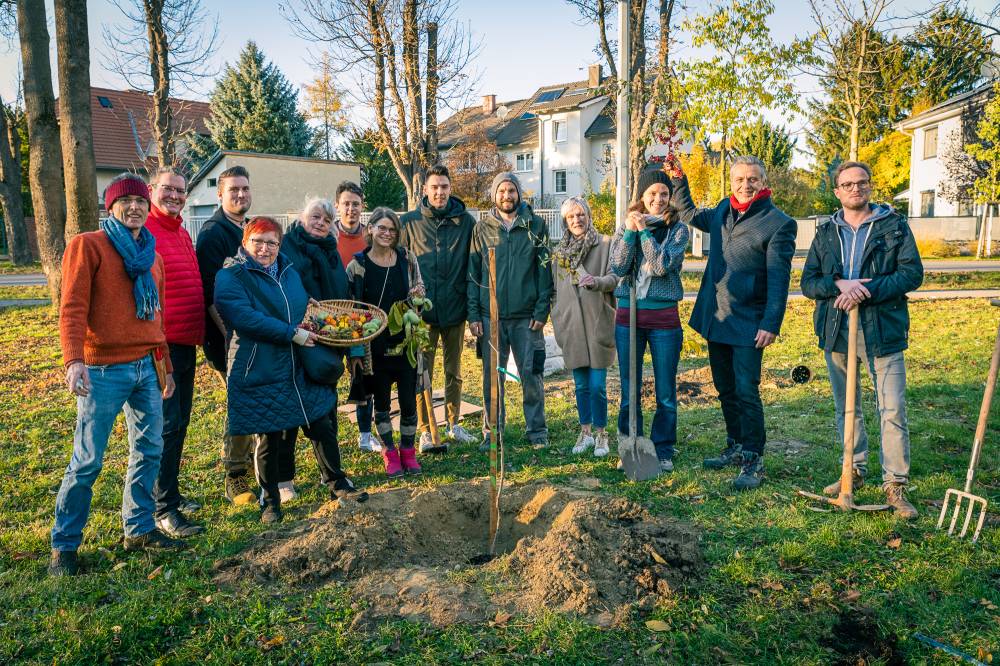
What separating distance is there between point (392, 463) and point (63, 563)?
2267 mm

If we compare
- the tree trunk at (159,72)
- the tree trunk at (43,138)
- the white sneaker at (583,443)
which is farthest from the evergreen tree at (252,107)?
the white sneaker at (583,443)

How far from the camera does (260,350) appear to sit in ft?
14.4

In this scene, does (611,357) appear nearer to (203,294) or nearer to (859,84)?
(203,294)

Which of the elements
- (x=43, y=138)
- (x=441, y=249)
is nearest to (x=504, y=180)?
(x=441, y=249)

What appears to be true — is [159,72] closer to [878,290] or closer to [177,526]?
[177,526]

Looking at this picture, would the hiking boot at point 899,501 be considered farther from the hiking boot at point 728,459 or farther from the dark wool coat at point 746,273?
the dark wool coat at point 746,273

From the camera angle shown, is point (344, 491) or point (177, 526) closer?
point (177, 526)

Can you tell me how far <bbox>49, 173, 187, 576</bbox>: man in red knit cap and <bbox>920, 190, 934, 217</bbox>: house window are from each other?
112ft

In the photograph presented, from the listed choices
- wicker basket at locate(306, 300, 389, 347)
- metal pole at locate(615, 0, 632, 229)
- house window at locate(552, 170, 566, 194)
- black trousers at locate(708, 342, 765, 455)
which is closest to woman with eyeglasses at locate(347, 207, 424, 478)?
wicker basket at locate(306, 300, 389, 347)

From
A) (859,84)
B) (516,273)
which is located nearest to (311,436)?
(516,273)

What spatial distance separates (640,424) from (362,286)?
8.29ft

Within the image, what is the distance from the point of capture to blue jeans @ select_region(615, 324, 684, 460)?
530 centimetres

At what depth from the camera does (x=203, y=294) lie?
4.54 m

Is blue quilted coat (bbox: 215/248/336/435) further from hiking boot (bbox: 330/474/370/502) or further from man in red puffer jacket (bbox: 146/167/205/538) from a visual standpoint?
hiking boot (bbox: 330/474/370/502)
